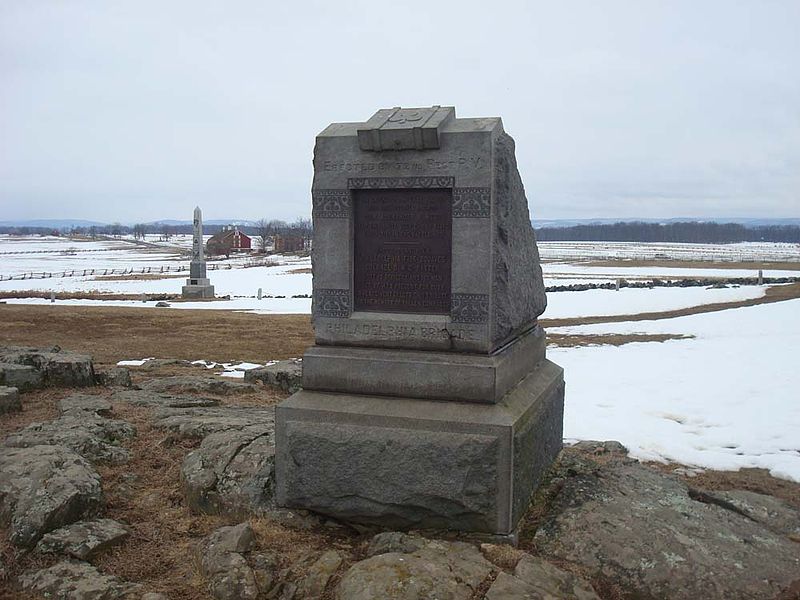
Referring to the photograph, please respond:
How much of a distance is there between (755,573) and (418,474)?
6.67ft

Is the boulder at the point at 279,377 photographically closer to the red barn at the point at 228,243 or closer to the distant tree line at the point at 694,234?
the red barn at the point at 228,243

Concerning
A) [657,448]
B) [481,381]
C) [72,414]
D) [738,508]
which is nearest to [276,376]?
[72,414]

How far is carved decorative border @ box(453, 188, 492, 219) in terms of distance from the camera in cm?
442

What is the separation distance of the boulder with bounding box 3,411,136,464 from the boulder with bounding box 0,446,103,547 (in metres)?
0.67

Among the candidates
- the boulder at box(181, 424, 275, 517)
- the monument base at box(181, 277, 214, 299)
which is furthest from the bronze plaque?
the monument base at box(181, 277, 214, 299)

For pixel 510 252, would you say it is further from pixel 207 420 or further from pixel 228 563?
pixel 207 420

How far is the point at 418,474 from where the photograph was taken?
4371mm

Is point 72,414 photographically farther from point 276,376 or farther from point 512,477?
point 512,477

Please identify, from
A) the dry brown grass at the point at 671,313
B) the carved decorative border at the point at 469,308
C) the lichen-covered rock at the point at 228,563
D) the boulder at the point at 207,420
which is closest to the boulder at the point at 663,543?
the carved decorative border at the point at 469,308

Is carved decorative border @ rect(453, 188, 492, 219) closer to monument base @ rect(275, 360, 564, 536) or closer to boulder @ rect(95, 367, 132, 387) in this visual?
monument base @ rect(275, 360, 564, 536)

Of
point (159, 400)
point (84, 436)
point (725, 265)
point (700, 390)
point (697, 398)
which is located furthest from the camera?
point (725, 265)

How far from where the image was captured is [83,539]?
4.06 metres

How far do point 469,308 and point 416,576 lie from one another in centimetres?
172

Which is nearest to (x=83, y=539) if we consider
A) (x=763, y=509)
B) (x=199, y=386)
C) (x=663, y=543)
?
(x=663, y=543)
